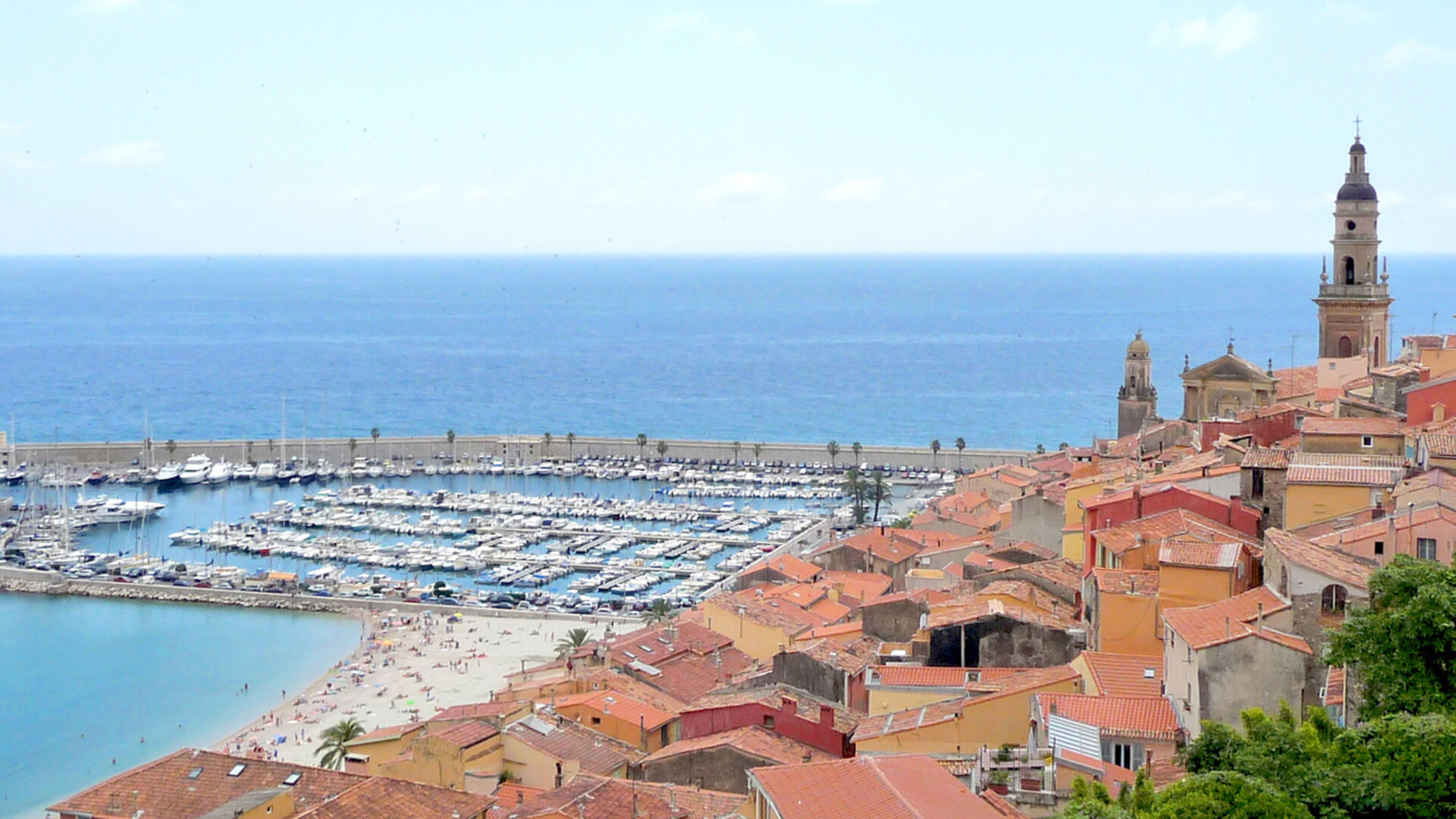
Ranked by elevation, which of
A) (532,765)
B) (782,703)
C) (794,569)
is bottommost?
(532,765)

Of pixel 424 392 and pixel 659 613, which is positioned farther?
pixel 424 392

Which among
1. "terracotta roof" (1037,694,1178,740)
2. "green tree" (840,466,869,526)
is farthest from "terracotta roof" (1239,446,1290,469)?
"green tree" (840,466,869,526)

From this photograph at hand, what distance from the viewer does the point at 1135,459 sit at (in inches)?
1096

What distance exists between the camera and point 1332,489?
18375 mm

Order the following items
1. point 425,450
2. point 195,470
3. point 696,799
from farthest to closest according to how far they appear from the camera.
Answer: point 425,450, point 195,470, point 696,799

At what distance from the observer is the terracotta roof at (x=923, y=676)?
1831 centimetres

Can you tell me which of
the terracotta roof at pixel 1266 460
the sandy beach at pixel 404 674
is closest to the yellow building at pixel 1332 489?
the terracotta roof at pixel 1266 460

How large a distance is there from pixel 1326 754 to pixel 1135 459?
53.8 feet

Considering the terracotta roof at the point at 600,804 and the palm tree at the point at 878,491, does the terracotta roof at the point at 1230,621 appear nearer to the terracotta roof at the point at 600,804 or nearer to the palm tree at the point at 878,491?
the terracotta roof at the point at 600,804

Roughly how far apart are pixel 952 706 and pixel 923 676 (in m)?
1.40

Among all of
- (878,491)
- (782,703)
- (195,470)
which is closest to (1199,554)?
(782,703)

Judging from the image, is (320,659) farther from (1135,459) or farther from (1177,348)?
(1177,348)

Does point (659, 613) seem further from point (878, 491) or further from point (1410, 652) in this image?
point (1410, 652)

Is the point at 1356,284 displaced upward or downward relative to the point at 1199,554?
upward
